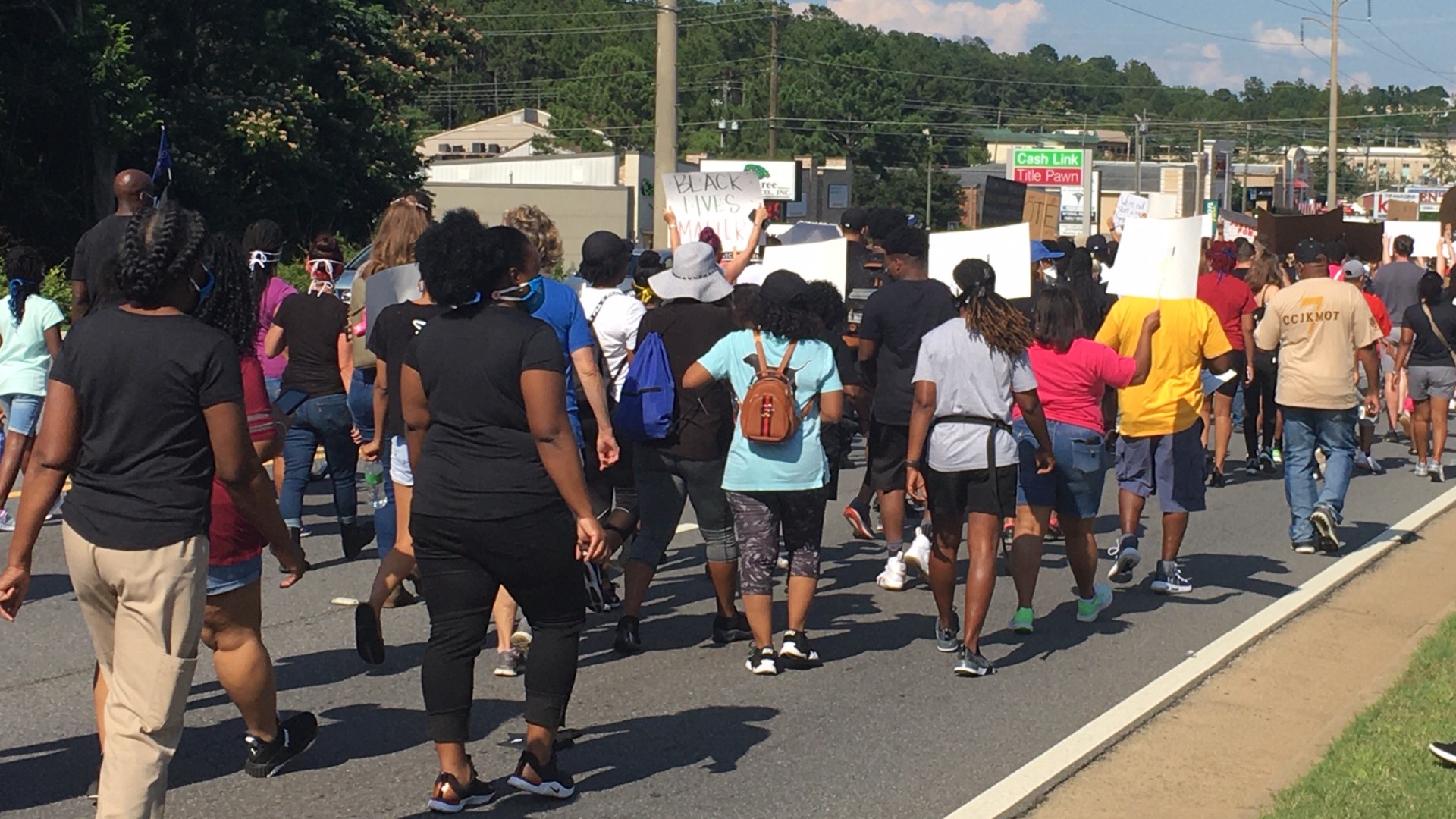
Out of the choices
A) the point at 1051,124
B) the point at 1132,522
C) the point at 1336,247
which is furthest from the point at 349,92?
the point at 1051,124

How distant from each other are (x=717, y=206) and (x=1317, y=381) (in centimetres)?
450

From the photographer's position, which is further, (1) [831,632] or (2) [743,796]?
(1) [831,632]

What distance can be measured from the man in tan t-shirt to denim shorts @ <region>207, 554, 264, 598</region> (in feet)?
24.6

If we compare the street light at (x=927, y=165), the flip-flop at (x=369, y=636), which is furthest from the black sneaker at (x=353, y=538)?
the street light at (x=927, y=165)

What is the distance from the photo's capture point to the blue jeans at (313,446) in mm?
9211

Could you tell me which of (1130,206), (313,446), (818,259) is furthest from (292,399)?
(1130,206)

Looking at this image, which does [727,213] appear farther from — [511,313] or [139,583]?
[139,583]

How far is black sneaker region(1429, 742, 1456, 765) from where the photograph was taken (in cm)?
571

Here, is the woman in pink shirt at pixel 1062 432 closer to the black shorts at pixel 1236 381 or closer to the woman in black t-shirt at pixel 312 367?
the woman in black t-shirt at pixel 312 367

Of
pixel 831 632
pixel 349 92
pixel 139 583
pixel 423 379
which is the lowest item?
pixel 831 632

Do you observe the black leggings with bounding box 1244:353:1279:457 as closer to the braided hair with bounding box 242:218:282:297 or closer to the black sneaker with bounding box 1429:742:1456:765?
the braided hair with bounding box 242:218:282:297

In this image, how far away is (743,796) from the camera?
18.6 ft

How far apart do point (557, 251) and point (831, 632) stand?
7.70 ft

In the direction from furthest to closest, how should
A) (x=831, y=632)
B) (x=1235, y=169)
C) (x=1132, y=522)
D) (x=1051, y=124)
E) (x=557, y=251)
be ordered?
(x=1051, y=124) → (x=1235, y=169) → (x=1132, y=522) → (x=831, y=632) → (x=557, y=251)
